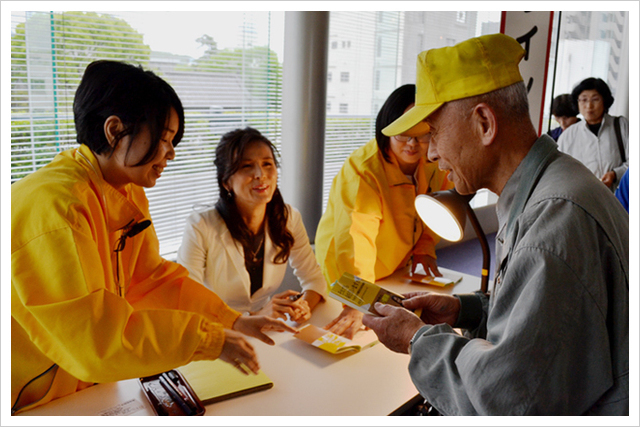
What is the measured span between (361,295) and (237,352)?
0.42 m

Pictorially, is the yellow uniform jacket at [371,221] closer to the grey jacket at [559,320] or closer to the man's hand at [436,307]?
the man's hand at [436,307]

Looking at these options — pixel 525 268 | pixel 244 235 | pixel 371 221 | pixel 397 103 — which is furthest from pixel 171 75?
pixel 525 268

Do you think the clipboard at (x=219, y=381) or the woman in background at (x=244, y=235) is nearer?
the clipboard at (x=219, y=381)

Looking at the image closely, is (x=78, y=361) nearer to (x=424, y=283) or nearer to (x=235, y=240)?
(x=235, y=240)

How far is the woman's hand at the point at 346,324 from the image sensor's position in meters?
1.84

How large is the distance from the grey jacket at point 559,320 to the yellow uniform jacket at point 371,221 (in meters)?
1.34

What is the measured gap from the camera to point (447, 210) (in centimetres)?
161

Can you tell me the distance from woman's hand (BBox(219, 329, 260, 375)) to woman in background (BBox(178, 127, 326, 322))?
2.64 feet

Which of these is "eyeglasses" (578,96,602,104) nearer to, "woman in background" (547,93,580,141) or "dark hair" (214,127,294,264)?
"woman in background" (547,93,580,141)

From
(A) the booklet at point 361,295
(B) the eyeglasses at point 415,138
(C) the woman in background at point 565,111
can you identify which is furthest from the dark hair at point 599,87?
(A) the booklet at point 361,295

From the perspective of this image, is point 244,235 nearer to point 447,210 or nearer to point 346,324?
point 346,324

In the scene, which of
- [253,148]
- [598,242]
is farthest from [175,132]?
[598,242]

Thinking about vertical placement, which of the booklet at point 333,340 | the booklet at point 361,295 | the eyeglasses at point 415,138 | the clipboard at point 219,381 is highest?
the eyeglasses at point 415,138

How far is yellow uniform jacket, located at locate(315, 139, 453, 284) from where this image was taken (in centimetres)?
237
